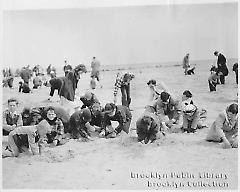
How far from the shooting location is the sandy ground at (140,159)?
113cm

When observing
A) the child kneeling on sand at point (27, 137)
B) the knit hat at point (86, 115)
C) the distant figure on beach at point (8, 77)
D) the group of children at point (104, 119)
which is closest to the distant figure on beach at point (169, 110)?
the group of children at point (104, 119)

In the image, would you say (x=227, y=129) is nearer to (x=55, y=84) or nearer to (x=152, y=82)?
(x=152, y=82)

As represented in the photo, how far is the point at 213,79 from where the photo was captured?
1136 mm

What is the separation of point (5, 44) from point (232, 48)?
66 centimetres

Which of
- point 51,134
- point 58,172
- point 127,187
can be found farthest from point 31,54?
point 127,187

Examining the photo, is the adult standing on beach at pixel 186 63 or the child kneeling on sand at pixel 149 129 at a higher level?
the adult standing on beach at pixel 186 63

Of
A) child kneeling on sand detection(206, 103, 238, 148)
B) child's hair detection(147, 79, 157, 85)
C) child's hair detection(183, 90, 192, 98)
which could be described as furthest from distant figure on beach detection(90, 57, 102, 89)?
child kneeling on sand detection(206, 103, 238, 148)

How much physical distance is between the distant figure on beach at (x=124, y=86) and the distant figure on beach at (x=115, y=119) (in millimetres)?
18

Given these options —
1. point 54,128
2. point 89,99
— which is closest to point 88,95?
point 89,99

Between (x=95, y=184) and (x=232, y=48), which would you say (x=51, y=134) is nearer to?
(x=95, y=184)

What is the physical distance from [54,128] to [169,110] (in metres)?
0.34

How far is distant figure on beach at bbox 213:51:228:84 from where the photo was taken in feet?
3.69

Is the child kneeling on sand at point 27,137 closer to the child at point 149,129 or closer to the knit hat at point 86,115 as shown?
the knit hat at point 86,115

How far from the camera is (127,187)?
1.15 m
